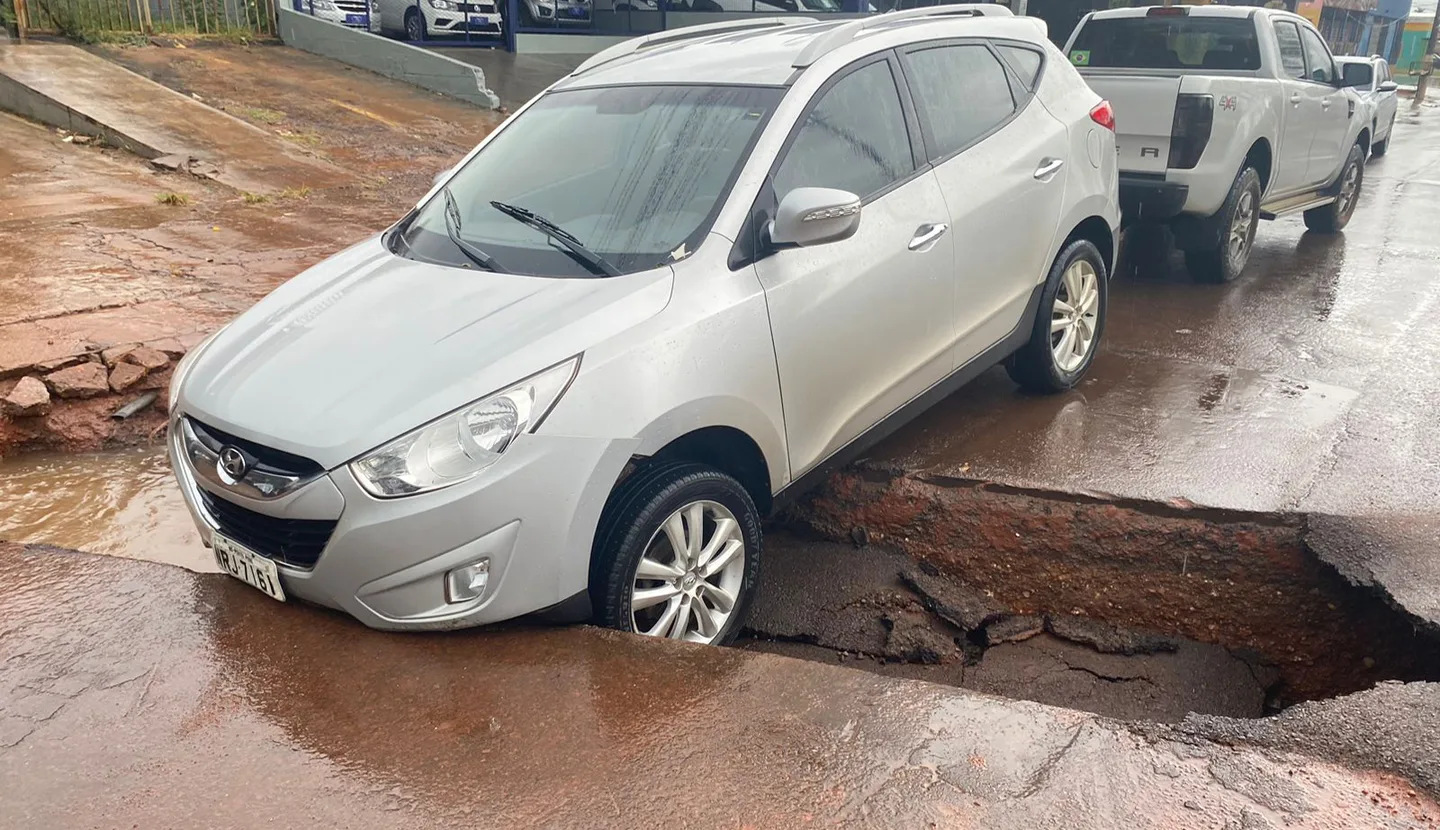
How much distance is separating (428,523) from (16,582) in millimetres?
1921

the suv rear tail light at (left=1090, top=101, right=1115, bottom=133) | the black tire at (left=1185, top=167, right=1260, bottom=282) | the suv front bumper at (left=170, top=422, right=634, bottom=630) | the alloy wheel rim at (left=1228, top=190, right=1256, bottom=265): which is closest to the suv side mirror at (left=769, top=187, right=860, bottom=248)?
the suv front bumper at (left=170, top=422, right=634, bottom=630)

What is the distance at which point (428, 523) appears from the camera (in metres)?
2.73

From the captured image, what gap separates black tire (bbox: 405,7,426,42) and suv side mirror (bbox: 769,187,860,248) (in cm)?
1637

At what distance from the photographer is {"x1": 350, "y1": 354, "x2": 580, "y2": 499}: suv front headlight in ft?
8.98

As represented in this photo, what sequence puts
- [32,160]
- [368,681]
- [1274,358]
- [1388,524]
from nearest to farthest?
[368,681], [1388,524], [1274,358], [32,160]

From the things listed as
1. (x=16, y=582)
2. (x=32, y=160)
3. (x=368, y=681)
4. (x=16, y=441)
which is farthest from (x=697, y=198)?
(x=32, y=160)

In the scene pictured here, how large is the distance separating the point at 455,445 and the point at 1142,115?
5.78 m

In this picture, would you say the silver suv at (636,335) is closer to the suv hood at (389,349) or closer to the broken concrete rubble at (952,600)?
the suv hood at (389,349)

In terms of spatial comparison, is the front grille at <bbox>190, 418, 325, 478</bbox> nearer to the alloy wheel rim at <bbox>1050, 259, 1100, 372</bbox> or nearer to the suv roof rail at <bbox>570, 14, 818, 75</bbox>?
the suv roof rail at <bbox>570, 14, 818, 75</bbox>

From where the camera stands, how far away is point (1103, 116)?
17.0ft

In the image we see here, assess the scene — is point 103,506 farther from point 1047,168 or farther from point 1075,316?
point 1075,316

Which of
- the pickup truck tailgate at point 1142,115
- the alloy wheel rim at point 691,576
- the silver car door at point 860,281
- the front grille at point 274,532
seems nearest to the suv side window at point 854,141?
the silver car door at point 860,281

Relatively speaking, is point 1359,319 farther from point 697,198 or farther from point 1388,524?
point 697,198

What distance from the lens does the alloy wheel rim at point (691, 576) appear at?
10.2ft
